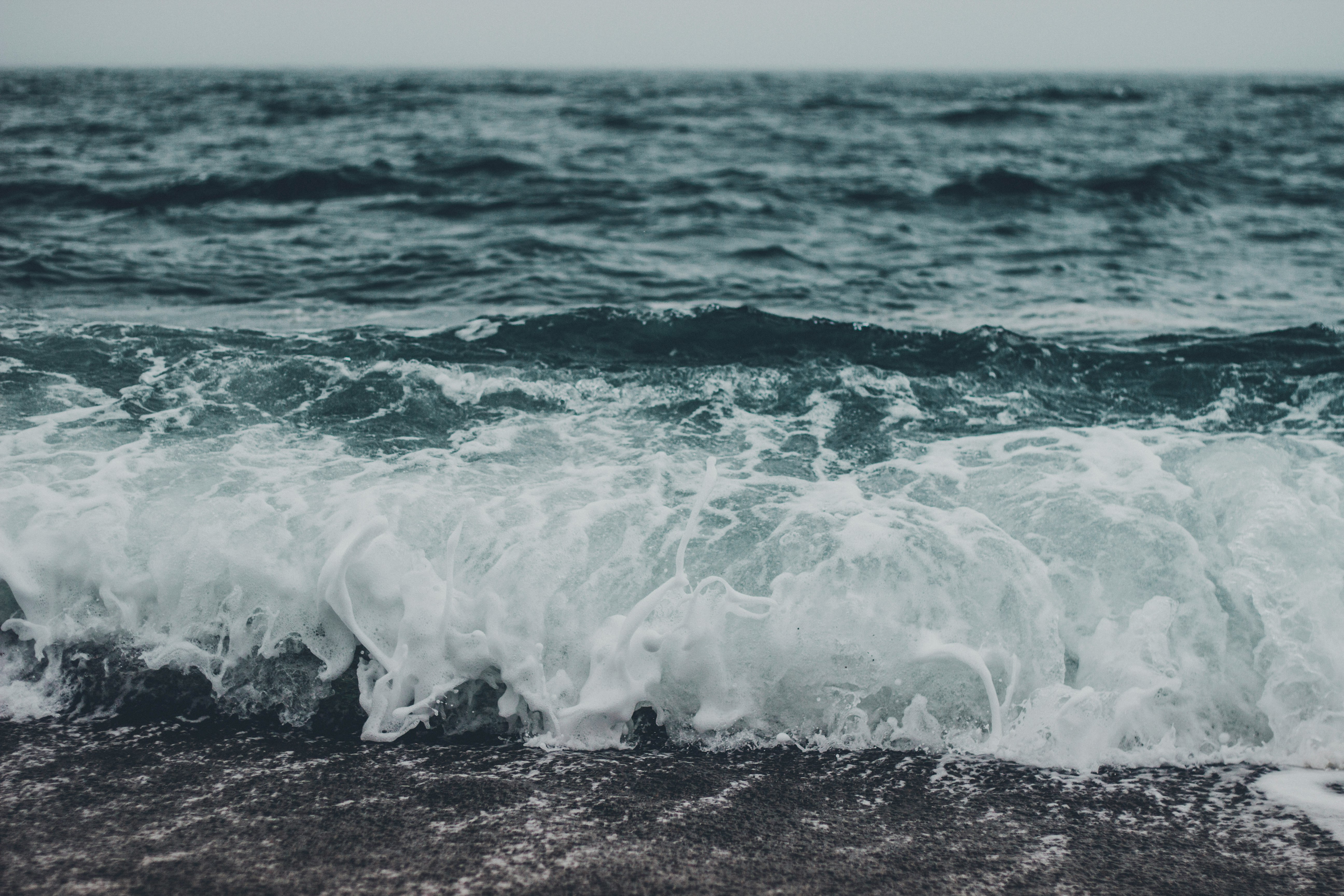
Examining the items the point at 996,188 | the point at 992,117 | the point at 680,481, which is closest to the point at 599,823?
the point at 680,481

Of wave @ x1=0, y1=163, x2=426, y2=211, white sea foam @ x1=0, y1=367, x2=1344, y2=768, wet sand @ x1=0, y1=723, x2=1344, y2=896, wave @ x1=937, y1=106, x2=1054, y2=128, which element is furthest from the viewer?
wave @ x1=937, y1=106, x2=1054, y2=128

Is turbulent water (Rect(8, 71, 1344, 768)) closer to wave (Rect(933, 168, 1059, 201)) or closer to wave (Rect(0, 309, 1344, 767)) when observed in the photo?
wave (Rect(0, 309, 1344, 767))

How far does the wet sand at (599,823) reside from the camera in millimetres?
1966

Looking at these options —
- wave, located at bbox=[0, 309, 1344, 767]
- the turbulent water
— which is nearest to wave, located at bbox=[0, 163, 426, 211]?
the turbulent water

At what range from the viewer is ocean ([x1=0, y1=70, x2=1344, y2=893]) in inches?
84.3

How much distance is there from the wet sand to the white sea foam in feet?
0.49

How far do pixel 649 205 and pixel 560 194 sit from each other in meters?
1.12

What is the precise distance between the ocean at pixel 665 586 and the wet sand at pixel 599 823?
13mm

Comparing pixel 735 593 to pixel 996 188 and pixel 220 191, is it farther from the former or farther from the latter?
pixel 996 188

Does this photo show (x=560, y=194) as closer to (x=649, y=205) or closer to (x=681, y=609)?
(x=649, y=205)

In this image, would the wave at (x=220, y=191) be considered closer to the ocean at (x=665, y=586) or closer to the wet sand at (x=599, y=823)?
the ocean at (x=665, y=586)

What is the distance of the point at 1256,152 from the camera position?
616 inches

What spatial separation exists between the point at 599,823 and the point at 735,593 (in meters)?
0.85

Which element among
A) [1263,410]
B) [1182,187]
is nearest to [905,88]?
[1182,187]
